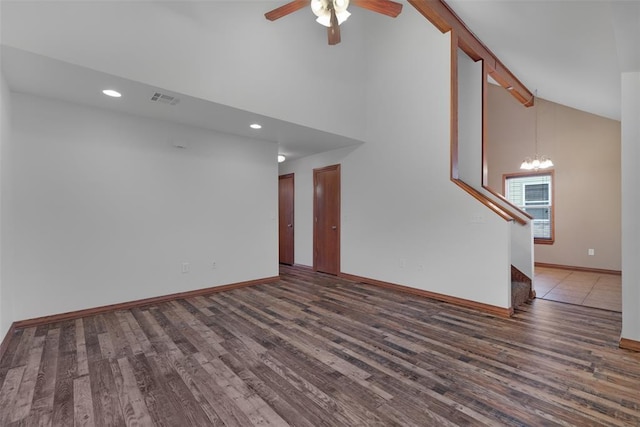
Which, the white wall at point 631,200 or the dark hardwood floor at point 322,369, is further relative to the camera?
the white wall at point 631,200

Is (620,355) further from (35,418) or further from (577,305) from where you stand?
(35,418)

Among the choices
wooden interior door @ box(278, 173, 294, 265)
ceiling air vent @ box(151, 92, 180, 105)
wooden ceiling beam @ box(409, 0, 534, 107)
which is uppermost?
wooden ceiling beam @ box(409, 0, 534, 107)

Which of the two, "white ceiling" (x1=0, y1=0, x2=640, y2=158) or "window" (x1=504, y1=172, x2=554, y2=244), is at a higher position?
"white ceiling" (x1=0, y1=0, x2=640, y2=158)

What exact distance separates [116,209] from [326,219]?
11.2 feet

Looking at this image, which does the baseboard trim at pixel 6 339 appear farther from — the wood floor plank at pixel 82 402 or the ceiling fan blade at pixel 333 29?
the ceiling fan blade at pixel 333 29

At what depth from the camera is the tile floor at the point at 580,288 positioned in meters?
3.88

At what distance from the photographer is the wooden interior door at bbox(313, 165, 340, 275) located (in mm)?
5539

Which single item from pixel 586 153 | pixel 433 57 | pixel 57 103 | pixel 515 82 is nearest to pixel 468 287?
pixel 433 57

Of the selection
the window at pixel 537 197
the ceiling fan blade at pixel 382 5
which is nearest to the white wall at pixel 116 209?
the ceiling fan blade at pixel 382 5

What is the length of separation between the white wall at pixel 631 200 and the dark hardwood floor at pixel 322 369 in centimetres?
32

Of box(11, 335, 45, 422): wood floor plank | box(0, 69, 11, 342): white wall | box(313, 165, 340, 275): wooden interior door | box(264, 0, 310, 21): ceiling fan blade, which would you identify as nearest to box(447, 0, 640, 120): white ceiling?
box(264, 0, 310, 21): ceiling fan blade

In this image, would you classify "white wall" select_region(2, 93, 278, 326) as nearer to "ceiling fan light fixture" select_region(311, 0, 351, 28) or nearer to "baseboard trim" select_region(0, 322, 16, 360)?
"baseboard trim" select_region(0, 322, 16, 360)

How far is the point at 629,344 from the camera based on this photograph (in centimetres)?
256

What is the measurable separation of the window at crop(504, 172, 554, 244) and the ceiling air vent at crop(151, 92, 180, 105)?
23.0 feet
